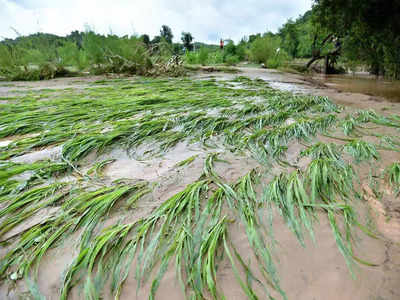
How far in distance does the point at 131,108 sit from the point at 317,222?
111 inches

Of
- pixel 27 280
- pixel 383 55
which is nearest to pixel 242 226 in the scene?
pixel 27 280

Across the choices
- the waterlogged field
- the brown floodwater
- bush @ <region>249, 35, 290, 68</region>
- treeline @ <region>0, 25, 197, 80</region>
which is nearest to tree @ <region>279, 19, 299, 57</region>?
bush @ <region>249, 35, 290, 68</region>

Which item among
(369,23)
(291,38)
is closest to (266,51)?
(369,23)

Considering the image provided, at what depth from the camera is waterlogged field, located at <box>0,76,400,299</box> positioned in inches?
31.0

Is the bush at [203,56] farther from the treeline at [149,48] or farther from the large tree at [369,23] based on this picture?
the large tree at [369,23]

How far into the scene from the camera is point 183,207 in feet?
3.77

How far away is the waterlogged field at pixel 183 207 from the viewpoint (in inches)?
31.0

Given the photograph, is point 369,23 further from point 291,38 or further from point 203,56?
point 291,38

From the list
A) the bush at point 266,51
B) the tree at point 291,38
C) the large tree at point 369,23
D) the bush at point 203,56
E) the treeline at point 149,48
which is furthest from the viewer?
the tree at point 291,38

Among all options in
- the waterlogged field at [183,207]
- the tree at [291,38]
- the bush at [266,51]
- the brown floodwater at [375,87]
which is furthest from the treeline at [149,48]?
the tree at [291,38]

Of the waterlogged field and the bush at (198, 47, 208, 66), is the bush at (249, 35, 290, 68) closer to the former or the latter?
the bush at (198, 47, 208, 66)

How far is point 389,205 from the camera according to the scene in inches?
43.9

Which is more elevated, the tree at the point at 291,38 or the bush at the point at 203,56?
the tree at the point at 291,38

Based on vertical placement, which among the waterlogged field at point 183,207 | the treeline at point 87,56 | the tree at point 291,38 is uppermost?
the tree at point 291,38
